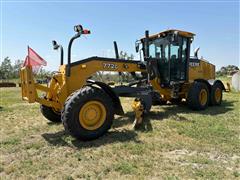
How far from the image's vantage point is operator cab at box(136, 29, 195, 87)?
397 inches

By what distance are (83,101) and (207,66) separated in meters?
7.75

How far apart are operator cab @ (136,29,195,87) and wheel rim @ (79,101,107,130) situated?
372 centimetres

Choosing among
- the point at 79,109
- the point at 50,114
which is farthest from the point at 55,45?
the point at 79,109

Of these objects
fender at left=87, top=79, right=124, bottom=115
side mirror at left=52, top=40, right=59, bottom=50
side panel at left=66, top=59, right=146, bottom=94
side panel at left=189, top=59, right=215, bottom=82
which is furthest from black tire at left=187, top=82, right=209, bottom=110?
A: side mirror at left=52, top=40, right=59, bottom=50

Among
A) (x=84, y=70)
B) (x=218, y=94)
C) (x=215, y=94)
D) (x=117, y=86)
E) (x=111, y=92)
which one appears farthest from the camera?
(x=218, y=94)

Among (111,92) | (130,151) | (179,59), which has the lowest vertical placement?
(130,151)

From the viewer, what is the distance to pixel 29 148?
235 inches

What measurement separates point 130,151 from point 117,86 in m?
2.75

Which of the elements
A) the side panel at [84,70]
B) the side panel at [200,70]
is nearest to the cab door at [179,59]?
the side panel at [200,70]

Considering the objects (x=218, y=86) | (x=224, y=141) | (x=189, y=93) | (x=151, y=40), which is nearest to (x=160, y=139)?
(x=224, y=141)

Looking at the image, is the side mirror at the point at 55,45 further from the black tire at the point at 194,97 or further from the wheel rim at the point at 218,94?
the wheel rim at the point at 218,94

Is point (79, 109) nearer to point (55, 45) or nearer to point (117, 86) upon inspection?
point (117, 86)

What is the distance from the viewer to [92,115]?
6391 mm

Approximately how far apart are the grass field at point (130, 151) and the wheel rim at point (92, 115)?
36cm
